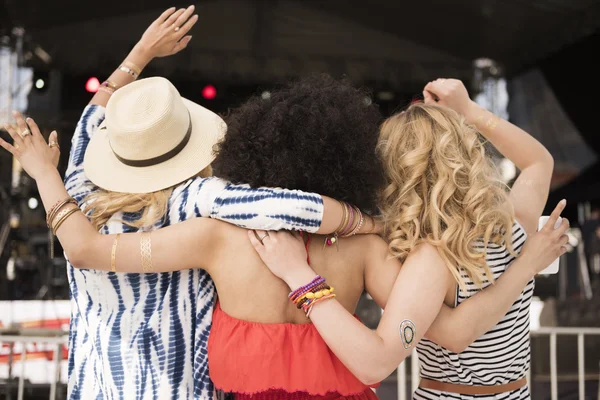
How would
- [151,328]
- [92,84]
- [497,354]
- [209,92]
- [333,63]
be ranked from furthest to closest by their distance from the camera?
1. [333,63]
2. [209,92]
3. [92,84]
4. [497,354]
5. [151,328]

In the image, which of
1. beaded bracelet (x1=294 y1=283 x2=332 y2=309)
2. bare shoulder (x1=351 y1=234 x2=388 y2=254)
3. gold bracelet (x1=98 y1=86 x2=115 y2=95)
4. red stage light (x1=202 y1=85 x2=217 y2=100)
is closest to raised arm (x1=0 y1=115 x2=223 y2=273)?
beaded bracelet (x1=294 y1=283 x2=332 y2=309)

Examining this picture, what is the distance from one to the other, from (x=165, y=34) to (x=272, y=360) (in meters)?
0.97

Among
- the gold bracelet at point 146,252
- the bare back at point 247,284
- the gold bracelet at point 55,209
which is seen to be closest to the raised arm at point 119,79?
the gold bracelet at point 55,209

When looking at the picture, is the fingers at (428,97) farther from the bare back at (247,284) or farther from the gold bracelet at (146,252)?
the gold bracelet at (146,252)

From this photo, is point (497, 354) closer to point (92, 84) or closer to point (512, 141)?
point (512, 141)

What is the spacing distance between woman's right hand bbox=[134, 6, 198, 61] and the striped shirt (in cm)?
101

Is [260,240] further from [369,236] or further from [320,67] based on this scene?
[320,67]

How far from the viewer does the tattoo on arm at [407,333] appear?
1286 mm

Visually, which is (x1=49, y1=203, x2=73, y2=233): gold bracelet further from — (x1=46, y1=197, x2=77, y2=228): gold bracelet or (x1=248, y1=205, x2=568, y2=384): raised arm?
(x1=248, y1=205, x2=568, y2=384): raised arm

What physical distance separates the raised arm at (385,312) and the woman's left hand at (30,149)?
0.55 meters

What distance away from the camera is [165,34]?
1717 mm

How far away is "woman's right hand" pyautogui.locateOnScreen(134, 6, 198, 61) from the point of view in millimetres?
1710

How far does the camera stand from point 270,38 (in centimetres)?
1098

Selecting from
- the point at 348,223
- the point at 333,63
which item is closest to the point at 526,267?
the point at 348,223
